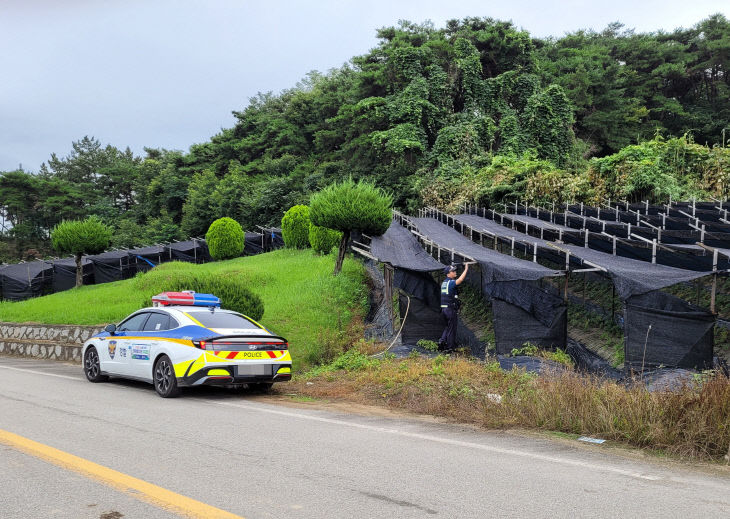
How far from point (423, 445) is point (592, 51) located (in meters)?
45.9

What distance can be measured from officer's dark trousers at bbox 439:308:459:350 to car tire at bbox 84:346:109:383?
6486mm

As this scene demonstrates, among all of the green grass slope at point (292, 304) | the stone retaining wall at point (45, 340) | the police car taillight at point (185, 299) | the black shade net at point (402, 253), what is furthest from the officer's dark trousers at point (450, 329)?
the stone retaining wall at point (45, 340)

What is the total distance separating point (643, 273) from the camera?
990cm

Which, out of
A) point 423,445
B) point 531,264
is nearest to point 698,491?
point 423,445

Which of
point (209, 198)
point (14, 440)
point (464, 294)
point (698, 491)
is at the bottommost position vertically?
point (14, 440)

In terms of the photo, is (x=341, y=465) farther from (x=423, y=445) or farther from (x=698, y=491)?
(x=698, y=491)

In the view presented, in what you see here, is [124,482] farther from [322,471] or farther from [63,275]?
[63,275]

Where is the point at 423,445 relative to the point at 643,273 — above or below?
below

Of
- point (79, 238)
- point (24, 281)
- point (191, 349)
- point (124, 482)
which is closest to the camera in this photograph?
point (124, 482)

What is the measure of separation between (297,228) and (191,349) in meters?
21.0

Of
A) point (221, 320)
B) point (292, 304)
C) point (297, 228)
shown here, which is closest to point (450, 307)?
point (221, 320)

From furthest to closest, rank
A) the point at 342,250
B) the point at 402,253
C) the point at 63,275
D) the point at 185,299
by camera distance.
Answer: the point at 63,275 < the point at 342,250 < the point at 402,253 < the point at 185,299

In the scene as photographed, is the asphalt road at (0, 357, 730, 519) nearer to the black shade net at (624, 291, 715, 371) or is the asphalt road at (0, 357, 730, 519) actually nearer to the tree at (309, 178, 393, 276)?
the black shade net at (624, 291, 715, 371)

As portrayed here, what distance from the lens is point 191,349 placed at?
8.90m
